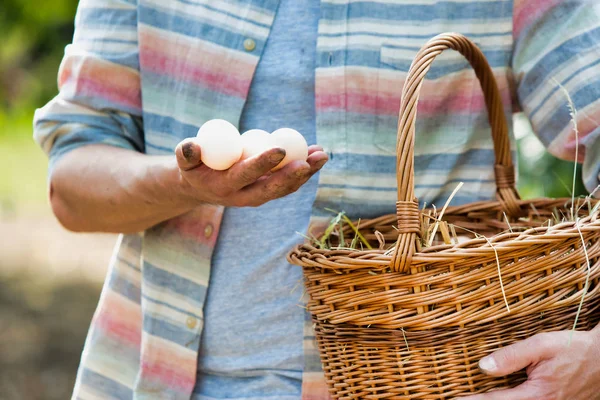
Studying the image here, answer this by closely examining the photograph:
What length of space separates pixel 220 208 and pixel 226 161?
1.15 feet

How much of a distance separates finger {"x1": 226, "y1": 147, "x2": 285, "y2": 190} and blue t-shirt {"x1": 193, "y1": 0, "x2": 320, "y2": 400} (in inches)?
13.6

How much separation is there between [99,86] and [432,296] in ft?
2.43

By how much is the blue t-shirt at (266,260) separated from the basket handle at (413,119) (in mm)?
277

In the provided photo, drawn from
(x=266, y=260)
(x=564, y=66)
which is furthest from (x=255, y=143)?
(x=564, y=66)

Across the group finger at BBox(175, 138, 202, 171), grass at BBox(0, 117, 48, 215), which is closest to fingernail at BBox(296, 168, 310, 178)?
finger at BBox(175, 138, 202, 171)

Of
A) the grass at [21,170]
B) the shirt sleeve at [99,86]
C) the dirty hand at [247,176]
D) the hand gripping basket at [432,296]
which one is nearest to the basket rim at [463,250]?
the hand gripping basket at [432,296]

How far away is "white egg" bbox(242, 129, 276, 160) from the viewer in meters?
1.12

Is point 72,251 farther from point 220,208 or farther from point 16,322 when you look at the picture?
point 220,208

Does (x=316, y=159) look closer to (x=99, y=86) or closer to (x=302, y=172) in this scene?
(x=302, y=172)

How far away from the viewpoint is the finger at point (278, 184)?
3.41ft

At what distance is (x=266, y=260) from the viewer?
54.7 inches

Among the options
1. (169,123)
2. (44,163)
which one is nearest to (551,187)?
(169,123)

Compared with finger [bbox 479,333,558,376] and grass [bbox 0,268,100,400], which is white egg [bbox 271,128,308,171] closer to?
finger [bbox 479,333,558,376]

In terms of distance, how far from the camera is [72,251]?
6.30 metres
